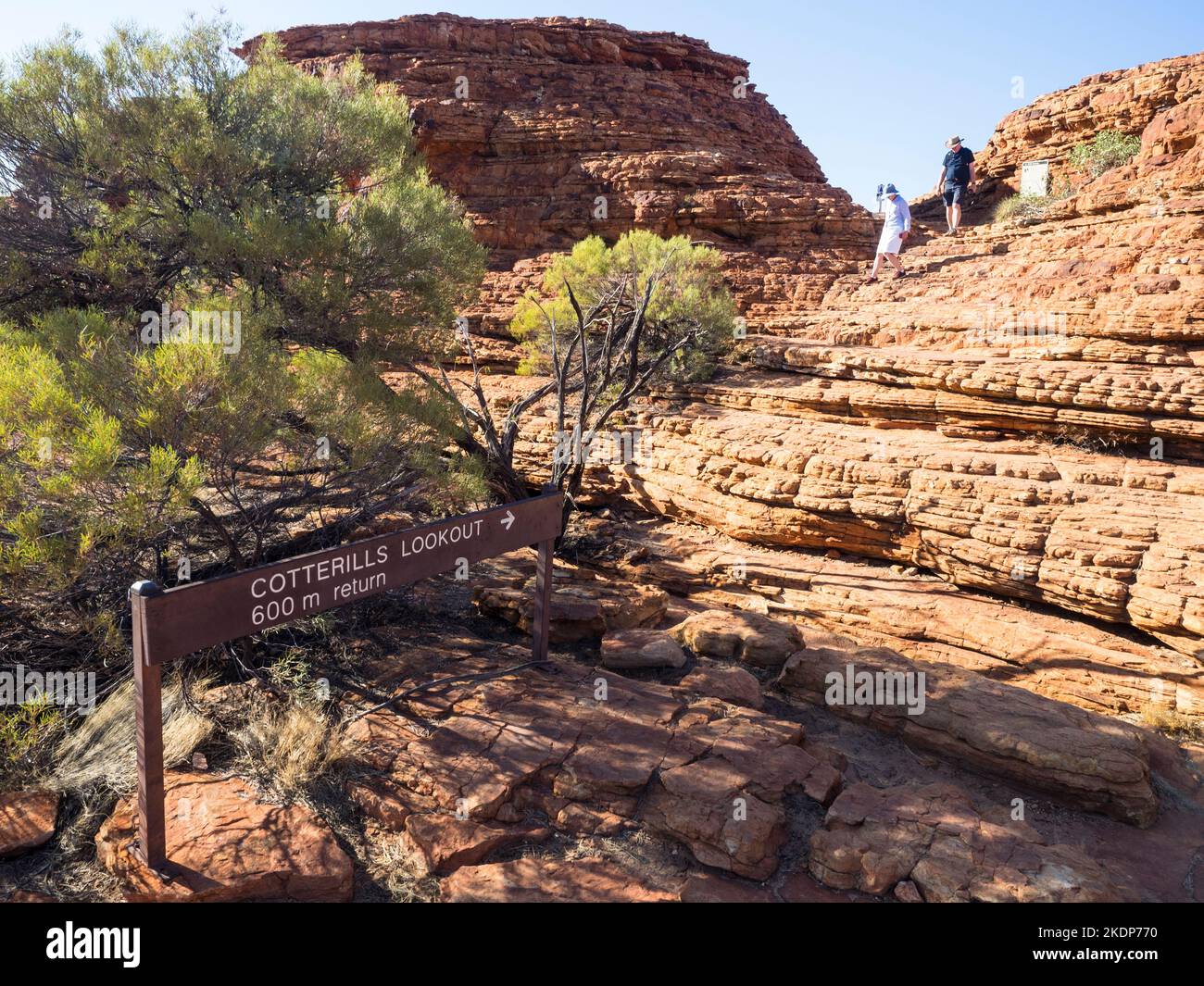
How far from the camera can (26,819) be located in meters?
3.68

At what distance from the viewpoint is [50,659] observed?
16.4 feet

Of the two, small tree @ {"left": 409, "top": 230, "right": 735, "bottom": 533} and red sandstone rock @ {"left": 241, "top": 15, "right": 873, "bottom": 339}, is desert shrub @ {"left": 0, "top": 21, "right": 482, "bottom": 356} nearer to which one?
small tree @ {"left": 409, "top": 230, "right": 735, "bottom": 533}

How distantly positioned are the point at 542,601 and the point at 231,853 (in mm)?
2560

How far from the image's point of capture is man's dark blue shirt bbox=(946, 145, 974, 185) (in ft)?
50.8

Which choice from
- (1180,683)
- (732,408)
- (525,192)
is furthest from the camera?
(525,192)

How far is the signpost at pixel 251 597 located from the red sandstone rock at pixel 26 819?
2.05 ft

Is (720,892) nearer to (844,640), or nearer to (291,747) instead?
(291,747)

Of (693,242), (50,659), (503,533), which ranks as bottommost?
(50,659)

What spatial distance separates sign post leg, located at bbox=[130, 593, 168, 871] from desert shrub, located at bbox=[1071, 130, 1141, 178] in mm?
18412

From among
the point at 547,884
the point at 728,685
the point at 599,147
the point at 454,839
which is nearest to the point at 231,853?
the point at 454,839
